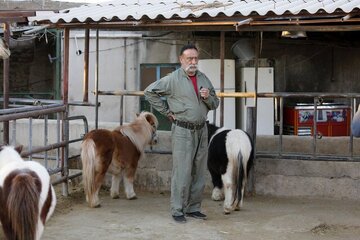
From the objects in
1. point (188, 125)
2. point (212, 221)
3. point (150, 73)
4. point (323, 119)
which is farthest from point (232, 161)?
point (150, 73)

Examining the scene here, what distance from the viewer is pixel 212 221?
21.4ft

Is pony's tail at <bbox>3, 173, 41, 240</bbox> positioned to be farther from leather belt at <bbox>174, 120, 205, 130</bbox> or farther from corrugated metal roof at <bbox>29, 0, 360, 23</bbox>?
corrugated metal roof at <bbox>29, 0, 360, 23</bbox>

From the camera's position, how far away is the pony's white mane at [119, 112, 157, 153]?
25.3 feet

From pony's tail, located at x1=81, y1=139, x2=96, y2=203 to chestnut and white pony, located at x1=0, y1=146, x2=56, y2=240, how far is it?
2.50 metres

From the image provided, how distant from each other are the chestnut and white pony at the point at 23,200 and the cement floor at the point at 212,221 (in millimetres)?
1520

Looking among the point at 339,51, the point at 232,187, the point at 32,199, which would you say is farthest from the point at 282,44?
the point at 32,199

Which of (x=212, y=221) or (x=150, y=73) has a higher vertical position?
(x=150, y=73)

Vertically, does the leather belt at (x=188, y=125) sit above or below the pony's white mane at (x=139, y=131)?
above

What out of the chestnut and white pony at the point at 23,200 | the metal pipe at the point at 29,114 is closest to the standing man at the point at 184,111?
the metal pipe at the point at 29,114

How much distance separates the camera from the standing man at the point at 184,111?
6289 millimetres

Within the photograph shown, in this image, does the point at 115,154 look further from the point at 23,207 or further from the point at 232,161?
the point at 23,207

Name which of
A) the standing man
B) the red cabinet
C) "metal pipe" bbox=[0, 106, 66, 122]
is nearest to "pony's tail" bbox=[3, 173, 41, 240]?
"metal pipe" bbox=[0, 106, 66, 122]

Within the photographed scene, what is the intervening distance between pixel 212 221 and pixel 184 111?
1.27 meters

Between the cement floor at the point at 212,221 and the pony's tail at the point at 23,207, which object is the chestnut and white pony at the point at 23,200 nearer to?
the pony's tail at the point at 23,207
